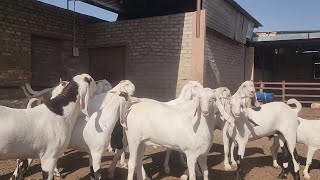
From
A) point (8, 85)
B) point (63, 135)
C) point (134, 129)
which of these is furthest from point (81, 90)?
point (8, 85)

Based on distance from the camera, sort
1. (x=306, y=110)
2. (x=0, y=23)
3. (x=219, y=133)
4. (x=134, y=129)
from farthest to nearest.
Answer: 1. (x=306, y=110)
2. (x=219, y=133)
3. (x=0, y=23)
4. (x=134, y=129)

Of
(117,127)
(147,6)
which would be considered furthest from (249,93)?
(147,6)

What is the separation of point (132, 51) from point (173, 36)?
1906 mm

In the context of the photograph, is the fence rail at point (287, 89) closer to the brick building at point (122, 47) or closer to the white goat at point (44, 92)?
the brick building at point (122, 47)

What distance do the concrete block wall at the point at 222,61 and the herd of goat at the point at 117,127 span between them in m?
6.73

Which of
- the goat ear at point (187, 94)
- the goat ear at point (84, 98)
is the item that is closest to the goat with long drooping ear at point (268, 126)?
the goat ear at point (187, 94)

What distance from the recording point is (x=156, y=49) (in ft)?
42.9

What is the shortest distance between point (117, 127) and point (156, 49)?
6678mm

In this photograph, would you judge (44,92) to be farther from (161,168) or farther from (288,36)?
(288,36)

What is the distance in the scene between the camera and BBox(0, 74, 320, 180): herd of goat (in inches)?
183

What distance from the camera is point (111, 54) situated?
46.7 feet

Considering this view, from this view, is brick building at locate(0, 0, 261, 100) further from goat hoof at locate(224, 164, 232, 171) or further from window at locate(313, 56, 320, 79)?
window at locate(313, 56, 320, 79)

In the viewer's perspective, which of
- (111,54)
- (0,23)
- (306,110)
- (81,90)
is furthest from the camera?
(306,110)

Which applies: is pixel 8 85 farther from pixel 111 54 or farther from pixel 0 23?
pixel 111 54
